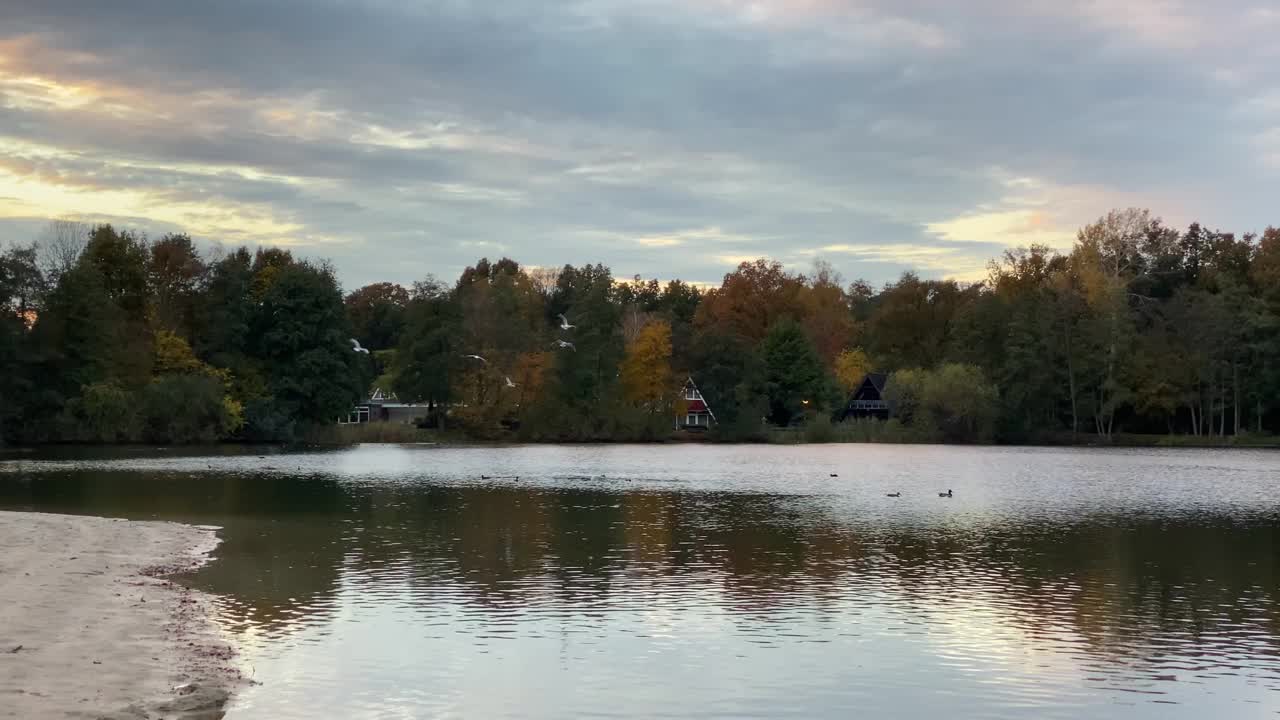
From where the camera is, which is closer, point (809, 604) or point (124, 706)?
point (124, 706)

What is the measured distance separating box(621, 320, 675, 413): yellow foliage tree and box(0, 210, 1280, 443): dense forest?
0.23 metres

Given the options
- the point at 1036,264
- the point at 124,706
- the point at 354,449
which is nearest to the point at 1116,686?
the point at 124,706

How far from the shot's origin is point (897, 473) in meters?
65.6

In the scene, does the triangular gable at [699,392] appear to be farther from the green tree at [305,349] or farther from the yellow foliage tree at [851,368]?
the green tree at [305,349]

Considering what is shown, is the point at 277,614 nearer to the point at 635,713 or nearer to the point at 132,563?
the point at 132,563

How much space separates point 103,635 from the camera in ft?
53.6

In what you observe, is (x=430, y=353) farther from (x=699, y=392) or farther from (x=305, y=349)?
(x=699, y=392)

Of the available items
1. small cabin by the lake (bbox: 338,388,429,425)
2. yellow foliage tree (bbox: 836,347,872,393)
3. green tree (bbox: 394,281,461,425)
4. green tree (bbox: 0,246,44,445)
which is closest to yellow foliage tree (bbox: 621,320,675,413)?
green tree (bbox: 394,281,461,425)

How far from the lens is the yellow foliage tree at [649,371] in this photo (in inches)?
4624

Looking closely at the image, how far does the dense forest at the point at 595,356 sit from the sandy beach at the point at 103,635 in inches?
2793

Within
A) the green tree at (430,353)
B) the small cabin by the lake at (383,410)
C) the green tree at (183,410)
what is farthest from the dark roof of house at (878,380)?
the green tree at (183,410)

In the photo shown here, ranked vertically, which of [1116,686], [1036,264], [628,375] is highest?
[1036,264]

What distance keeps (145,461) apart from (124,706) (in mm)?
61603

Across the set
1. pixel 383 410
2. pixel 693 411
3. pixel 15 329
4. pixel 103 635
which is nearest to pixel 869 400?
pixel 693 411
